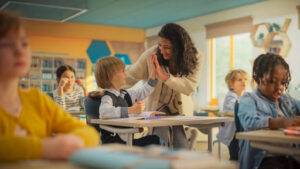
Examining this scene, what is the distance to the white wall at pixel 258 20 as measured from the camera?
728 cm

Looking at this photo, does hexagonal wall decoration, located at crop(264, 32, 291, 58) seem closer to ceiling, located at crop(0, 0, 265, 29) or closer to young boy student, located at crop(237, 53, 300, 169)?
ceiling, located at crop(0, 0, 265, 29)

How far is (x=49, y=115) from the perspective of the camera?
1.13 meters

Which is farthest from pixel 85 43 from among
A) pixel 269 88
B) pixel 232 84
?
pixel 269 88

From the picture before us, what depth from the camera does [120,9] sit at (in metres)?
8.94

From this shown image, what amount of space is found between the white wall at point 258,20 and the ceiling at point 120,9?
178 millimetres

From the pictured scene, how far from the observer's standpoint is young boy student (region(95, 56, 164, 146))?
273 centimetres

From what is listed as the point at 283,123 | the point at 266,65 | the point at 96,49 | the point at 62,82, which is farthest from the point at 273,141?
the point at 96,49

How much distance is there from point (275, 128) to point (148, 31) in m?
10.2

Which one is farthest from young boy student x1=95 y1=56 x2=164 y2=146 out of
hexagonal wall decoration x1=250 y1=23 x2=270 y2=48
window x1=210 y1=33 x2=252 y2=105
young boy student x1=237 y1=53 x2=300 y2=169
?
window x1=210 y1=33 x2=252 y2=105

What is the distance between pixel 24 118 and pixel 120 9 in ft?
26.7

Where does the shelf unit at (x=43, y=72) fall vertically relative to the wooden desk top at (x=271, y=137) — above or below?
above

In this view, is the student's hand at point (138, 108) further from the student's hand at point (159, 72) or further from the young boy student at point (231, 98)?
the young boy student at point (231, 98)

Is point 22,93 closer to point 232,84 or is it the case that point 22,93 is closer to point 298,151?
point 298,151

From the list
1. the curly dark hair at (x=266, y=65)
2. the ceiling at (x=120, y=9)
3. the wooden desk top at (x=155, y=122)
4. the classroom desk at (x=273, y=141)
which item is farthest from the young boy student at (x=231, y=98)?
the ceiling at (x=120, y=9)
